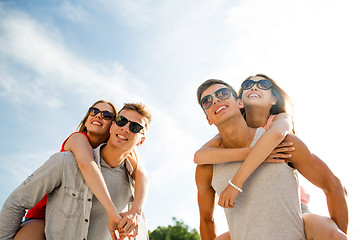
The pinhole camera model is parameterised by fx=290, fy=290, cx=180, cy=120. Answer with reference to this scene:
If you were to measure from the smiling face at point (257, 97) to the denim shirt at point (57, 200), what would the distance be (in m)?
2.71

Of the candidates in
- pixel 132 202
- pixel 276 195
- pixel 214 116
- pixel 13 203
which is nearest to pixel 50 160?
pixel 13 203

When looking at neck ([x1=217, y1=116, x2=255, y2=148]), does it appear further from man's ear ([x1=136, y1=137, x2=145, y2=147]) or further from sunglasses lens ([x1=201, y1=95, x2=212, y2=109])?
man's ear ([x1=136, y1=137, x2=145, y2=147])

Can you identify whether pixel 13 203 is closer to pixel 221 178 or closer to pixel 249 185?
pixel 221 178

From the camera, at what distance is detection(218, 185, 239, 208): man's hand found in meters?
3.19

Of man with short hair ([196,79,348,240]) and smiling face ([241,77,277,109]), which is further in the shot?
smiling face ([241,77,277,109])

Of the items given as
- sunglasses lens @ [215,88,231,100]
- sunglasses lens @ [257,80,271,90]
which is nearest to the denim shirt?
sunglasses lens @ [215,88,231,100]

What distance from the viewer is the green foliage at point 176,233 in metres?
39.8

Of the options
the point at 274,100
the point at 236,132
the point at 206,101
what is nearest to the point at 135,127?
the point at 206,101

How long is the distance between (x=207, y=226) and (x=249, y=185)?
105 cm

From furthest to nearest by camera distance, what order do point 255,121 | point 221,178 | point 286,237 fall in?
point 255,121
point 221,178
point 286,237

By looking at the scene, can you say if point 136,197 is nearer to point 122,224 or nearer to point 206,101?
point 122,224

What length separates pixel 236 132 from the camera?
3740 millimetres

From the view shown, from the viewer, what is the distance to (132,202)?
4543 mm

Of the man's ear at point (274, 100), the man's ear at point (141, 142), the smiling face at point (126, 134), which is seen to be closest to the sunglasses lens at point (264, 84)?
the man's ear at point (274, 100)
